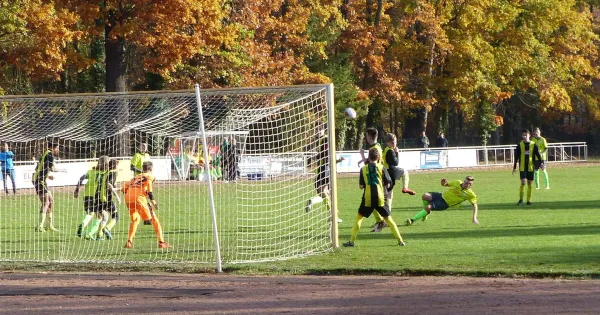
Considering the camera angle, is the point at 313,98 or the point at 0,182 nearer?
the point at 313,98

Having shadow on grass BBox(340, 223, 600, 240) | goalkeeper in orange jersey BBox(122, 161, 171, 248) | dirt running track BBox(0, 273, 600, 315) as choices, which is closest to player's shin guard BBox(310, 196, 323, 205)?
shadow on grass BBox(340, 223, 600, 240)

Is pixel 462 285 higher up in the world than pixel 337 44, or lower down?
lower down

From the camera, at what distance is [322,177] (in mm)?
16953

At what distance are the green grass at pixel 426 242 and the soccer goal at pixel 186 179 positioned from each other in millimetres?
105

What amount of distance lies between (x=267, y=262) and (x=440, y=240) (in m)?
3.43

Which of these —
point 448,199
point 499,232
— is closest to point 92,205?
point 448,199

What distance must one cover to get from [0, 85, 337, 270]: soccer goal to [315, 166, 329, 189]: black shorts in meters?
0.22

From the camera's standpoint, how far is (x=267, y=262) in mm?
14273

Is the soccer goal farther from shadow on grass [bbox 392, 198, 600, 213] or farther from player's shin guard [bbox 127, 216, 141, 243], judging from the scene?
shadow on grass [bbox 392, 198, 600, 213]

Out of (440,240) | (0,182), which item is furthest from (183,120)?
(440,240)

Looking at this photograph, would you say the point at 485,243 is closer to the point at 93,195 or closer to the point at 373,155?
the point at 373,155

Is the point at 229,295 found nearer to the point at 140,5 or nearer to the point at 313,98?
the point at 313,98

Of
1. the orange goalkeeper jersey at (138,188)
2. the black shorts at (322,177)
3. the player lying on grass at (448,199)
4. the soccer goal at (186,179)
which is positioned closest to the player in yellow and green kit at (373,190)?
the soccer goal at (186,179)

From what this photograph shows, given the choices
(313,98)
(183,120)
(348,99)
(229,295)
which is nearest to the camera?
(229,295)
